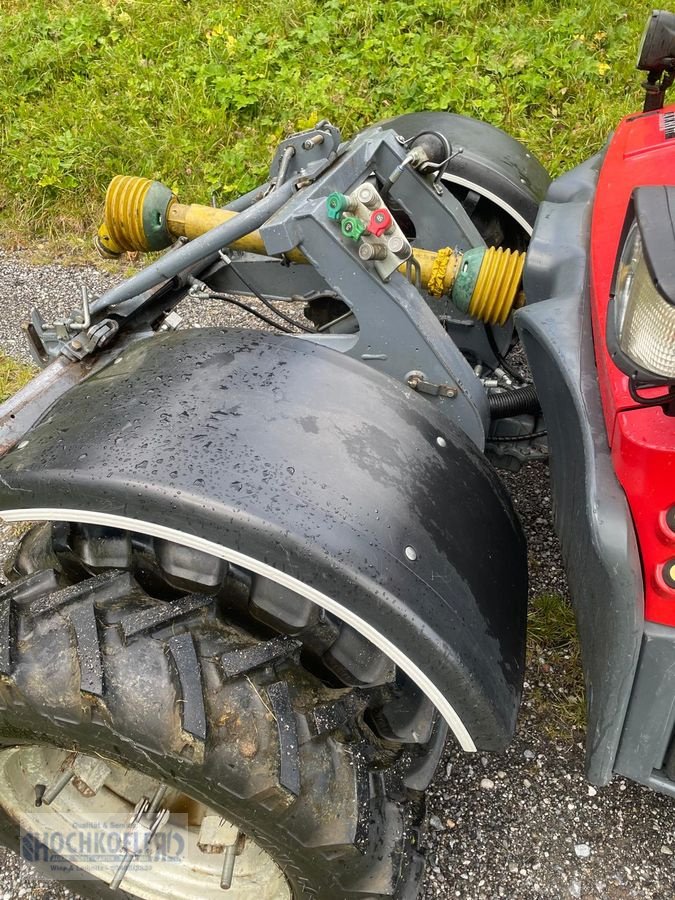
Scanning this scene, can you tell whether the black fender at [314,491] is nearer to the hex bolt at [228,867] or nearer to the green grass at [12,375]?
the hex bolt at [228,867]

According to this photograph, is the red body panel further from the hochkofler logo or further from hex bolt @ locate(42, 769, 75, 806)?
hex bolt @ locate(42, 769, 75, 806)

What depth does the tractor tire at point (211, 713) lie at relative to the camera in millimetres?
1430

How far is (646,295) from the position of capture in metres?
1.15

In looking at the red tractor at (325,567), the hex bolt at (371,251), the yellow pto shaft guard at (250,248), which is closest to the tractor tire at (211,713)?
the red tractor at (325,567)

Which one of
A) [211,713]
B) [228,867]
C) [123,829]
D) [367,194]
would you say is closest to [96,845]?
[123,829]

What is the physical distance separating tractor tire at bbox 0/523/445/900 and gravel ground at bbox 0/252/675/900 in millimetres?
479

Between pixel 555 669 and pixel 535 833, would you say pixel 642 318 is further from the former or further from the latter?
pixel 555 669

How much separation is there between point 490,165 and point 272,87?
276 cm

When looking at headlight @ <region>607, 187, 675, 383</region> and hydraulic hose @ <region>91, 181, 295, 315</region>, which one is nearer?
headlight @ <region>607, 187, 675, 383</region>

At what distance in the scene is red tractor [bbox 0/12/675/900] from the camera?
1.35m

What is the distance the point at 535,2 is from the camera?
502 cm

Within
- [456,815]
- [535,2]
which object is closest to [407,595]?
[456,815]

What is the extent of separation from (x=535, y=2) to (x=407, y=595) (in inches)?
191

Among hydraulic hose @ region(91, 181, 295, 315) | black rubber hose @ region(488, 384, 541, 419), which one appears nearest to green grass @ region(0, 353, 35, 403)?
hydraulic hose @ region(91, 181, 295, 315)
